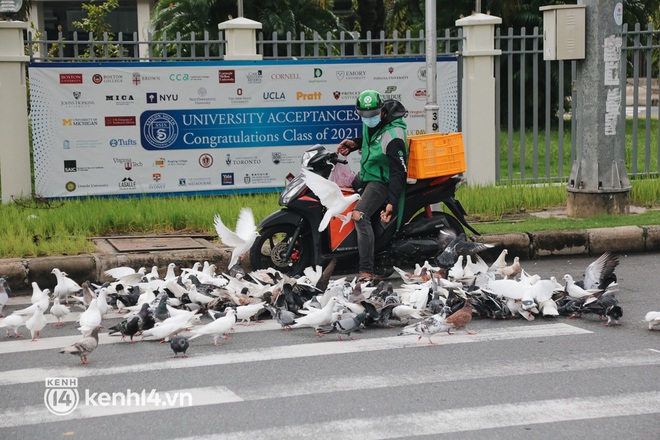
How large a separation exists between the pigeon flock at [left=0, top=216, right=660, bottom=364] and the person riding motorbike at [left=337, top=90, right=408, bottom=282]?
1.56 feet

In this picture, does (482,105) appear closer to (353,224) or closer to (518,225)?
(518,225)

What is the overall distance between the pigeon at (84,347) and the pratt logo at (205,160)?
623 centimetres

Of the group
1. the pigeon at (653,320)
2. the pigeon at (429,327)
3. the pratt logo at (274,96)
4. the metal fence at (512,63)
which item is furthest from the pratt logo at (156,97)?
the pigeon at (653,320)

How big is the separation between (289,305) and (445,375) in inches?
78.1

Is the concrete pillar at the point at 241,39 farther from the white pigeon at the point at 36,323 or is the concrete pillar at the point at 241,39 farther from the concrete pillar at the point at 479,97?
the white pigeon at the point at 36,323

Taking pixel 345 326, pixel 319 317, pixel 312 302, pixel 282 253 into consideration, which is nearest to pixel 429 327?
pixel 345 326

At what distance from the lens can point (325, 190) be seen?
28.1ft

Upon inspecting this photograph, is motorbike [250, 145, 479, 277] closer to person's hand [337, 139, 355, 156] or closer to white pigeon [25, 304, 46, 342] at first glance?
person's hand [337, 139, 355, 156]

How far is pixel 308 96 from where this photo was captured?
42.2 ft

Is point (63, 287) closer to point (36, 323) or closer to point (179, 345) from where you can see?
point (36, 323)

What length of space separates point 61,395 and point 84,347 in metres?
0.66

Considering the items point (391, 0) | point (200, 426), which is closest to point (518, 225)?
point (200, 426)

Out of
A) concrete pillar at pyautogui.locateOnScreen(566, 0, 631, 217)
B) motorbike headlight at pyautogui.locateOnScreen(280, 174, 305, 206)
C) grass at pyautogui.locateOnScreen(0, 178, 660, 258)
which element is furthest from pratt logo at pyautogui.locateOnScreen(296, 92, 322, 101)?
motorbike headlight at pyautogui.locateOnScreen(280, 174, 305, 206)

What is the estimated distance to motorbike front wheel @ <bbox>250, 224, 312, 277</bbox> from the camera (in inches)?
355
